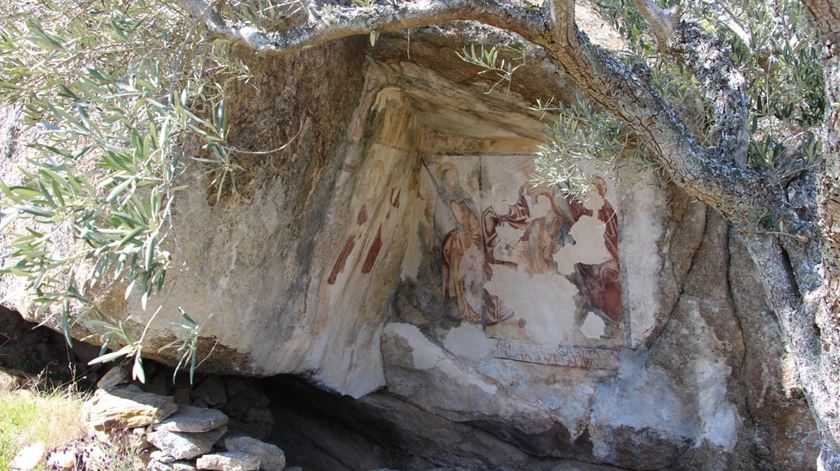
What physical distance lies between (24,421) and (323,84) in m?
2.78

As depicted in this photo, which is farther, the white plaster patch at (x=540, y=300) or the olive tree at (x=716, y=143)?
the white plaster patch at (x=540, y=300)

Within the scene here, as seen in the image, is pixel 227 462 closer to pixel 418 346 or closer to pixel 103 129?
pixel 418 346

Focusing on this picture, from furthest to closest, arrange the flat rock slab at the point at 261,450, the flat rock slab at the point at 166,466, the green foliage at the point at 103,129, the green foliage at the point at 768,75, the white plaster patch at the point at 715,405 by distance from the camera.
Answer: the white plaster patch at the point at 715,405
the flat rock slab at the point at 261,450
the flat rock slab at the point at 166,466
the green foliage at the point at 768,75
the green foliage at the point at 103,129

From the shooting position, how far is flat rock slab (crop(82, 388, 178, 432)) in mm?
4910

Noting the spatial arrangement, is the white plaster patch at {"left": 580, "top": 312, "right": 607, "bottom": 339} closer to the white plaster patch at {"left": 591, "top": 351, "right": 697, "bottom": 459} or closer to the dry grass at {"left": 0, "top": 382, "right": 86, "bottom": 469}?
the white plaster patch at {"left": 591, "top": 351, "right": 697, "bottom": 459}

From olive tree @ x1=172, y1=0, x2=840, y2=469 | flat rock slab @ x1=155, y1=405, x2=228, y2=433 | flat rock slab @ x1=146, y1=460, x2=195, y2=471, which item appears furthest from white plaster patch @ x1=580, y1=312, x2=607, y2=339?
flat rock slab @ x1=146, y1=460, x2=195, y2=471

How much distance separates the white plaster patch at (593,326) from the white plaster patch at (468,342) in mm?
804

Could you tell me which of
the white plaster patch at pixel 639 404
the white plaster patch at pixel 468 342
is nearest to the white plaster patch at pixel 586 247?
the white plaster patch at pixel 639 404

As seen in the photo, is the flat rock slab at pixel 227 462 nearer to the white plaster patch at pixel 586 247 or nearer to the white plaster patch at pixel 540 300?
the white plaster patch at pixel 540 300

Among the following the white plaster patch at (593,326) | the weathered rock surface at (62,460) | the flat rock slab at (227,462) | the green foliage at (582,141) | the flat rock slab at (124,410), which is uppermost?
the green foliage at (582,141)

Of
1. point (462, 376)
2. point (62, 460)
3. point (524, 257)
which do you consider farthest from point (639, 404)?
point (62, 460)

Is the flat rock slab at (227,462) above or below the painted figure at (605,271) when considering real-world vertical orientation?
below

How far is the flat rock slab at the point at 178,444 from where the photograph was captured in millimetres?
4866

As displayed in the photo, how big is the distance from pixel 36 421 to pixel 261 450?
1369 mm
